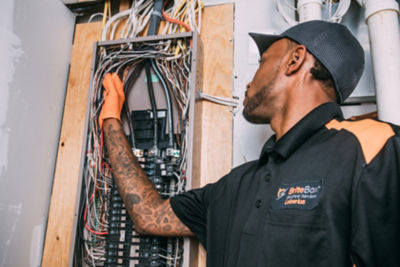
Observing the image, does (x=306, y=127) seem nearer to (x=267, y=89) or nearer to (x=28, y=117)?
(x=267, y=89)

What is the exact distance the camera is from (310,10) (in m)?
1.39

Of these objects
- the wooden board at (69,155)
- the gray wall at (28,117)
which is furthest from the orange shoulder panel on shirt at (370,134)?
the gray wall at (28,117)

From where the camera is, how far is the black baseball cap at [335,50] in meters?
1.07

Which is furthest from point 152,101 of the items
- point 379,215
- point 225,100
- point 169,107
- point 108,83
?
point 379,215

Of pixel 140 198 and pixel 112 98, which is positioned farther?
pixel 112 98

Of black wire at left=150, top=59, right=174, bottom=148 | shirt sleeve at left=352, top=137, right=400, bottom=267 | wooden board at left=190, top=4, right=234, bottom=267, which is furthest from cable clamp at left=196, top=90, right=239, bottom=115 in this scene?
shirt sleeve at left=352, top=137, right=400, bottom=267

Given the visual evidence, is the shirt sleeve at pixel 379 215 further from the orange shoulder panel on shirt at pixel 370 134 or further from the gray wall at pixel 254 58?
the gray wall at pixel 254 58

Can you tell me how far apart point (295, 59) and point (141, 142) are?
713mm

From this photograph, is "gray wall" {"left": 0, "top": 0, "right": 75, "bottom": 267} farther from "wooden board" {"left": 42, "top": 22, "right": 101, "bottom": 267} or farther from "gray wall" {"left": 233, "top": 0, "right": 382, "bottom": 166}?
"gray wall" {"left": 233, "top": 0, "right": 382, "bottom": 166}

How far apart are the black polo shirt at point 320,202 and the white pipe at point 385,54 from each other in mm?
328

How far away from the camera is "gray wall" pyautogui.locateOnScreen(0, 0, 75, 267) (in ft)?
4.22

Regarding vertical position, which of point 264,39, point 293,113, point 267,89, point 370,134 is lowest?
point 370,134

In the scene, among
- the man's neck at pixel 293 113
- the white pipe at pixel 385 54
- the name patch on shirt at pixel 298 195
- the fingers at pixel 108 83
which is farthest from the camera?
the fingers at pixel 108 83

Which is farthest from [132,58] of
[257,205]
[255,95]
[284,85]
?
Result: [257,205]
